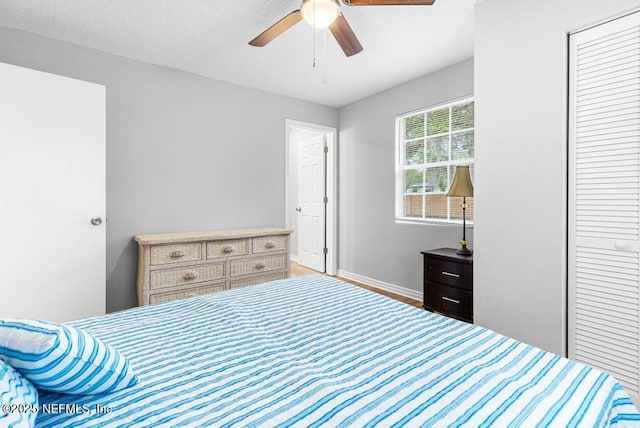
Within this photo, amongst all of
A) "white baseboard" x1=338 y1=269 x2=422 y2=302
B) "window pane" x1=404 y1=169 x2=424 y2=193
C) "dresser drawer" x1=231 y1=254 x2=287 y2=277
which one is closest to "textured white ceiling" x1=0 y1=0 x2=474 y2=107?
"window pane" x1=404 y1=169 x2=424 y2=193

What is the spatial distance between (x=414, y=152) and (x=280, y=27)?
2.16m

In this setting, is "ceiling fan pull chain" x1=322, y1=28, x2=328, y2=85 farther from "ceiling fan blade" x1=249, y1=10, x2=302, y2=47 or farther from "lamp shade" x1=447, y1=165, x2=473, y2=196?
"lamp shade" x1=447, y1=165, x2=473, y2=196

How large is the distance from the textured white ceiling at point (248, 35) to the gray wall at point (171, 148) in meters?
0.15

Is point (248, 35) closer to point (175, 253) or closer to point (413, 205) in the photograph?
point (175, 253)

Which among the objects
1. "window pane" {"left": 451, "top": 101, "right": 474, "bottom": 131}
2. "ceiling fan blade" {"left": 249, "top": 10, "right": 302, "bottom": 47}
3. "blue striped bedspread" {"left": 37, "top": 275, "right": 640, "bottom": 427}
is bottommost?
"blue striped bedspread" {"left": 37, "top": 275, "right": 640, "bottom": 427}

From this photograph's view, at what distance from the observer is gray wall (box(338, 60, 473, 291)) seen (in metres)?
3.25

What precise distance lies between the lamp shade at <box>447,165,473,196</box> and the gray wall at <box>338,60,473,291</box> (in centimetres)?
51

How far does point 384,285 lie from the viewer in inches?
154

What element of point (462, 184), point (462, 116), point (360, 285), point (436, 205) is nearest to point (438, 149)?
point (462, 116)

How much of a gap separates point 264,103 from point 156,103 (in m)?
1.22

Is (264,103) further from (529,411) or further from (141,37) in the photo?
(529,411)

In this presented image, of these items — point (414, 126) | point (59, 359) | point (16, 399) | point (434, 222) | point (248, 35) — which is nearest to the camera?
point (16, 399)

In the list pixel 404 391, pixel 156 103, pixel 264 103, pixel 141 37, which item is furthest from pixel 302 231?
pixel 404 391

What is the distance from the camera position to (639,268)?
1571 millimetres
